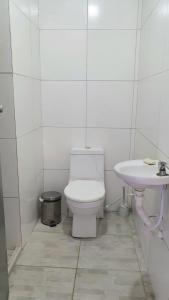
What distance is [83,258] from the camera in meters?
1.95

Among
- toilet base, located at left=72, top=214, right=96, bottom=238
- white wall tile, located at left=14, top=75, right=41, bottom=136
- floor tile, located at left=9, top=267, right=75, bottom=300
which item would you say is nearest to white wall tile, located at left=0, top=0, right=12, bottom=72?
white wall tile, located at left=14, top=75, right=41, bottom=136

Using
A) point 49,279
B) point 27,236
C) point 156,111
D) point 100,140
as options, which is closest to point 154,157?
A: point 156,111

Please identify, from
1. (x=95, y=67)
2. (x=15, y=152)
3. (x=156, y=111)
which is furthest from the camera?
(x=95, y=67)

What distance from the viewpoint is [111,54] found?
2.35 m

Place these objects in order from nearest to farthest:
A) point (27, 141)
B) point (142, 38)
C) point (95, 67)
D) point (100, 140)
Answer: point (27, 141) < point (142, 38) < point (95, 67) < point (100, 140)

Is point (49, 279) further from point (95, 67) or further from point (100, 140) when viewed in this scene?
point (95, 67)

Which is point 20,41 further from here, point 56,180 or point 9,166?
point 56,180

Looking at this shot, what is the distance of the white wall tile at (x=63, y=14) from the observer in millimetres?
2275

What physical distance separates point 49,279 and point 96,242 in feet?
1.85

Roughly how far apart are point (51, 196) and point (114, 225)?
0.68 metres

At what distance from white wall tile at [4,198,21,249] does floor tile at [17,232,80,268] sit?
4.6 inches

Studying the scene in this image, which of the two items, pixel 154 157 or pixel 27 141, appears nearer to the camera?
pixel 154 157

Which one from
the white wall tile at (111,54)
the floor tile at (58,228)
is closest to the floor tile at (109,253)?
the floor tile at (58,228)

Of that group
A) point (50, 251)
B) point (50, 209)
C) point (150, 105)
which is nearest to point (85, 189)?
point (50, 209)
